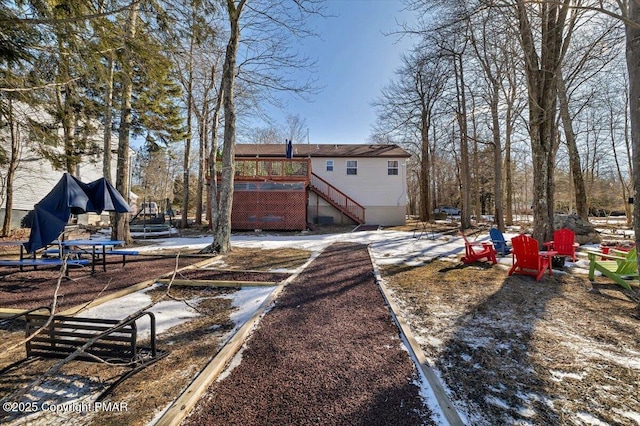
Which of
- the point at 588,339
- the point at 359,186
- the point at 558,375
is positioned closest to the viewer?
the point at 558,375

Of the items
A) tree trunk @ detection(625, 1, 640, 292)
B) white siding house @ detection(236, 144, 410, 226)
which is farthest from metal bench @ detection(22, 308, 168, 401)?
white siding house @ detection(236, 144, 410, 226)

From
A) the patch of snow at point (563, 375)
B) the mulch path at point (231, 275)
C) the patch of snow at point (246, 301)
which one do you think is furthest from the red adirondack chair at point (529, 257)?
the patch of snow at point (246, 301)

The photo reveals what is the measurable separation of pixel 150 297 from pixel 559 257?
9.54 meters

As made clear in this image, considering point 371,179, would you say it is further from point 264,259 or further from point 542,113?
point 264,259

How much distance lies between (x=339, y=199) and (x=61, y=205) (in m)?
17.0

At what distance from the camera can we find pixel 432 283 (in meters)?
5.98

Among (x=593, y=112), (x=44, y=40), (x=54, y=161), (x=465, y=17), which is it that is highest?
(x=593, y=112)

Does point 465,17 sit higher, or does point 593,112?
point 593,112

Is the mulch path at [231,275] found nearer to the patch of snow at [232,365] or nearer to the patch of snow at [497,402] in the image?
the patch of snow at [232,365]

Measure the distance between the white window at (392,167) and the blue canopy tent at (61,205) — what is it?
60.4ft

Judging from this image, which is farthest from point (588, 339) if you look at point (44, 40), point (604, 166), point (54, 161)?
point (604, 166)

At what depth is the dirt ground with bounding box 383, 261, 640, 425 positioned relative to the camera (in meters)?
2.28

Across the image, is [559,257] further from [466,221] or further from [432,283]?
[466,221]

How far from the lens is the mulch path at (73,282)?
4617mm
